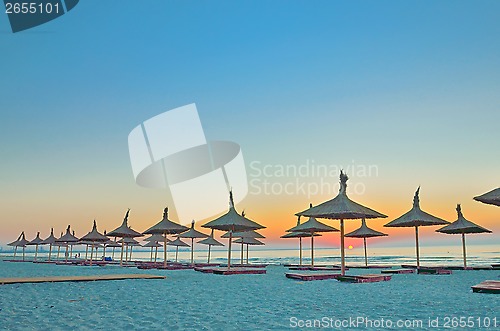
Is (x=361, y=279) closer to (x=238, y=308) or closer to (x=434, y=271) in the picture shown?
(x=434, y=271)

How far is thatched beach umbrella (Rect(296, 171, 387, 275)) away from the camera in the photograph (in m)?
13.4

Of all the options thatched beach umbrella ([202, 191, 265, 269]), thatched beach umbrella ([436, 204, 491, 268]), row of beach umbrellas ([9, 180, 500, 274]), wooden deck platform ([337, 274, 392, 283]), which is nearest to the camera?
wooden deck platform ([337, 274, 392, 283])

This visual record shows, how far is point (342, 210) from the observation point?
13312 millimetres

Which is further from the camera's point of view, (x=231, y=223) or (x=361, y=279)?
(x=231, y=223)

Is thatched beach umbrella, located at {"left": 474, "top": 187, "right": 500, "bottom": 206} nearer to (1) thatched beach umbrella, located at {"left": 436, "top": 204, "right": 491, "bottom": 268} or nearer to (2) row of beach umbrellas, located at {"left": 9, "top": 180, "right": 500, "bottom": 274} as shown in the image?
(2) row of beach umbrellas, located at {"left": 9, "top": 180, "right": 500, "bottom": 274}

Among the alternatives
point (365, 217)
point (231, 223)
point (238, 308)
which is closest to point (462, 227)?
point (365, 217)

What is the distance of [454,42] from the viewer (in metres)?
15.7

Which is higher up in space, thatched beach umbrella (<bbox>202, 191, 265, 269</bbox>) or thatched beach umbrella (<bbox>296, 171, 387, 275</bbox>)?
thatched beach umbrella (<bbox>296, 171, 387, 275</bbox>)

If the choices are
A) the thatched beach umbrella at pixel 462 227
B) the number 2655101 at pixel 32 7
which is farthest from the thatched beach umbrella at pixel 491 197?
the number 2655101 at pixel 32 7

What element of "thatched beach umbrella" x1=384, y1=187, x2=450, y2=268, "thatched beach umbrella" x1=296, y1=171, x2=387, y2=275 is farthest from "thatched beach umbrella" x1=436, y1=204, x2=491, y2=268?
"thatched beach umbrella" x1=296, y1=171, x2=387, y2=275

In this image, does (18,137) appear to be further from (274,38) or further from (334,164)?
(334,164)

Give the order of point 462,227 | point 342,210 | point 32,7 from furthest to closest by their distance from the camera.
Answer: point 462,227 < point 342,210 < point 32,7

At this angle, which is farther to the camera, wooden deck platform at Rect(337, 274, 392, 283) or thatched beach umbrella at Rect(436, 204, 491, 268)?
thatched beach umbrella at Rect(436, 204, 491, 268)

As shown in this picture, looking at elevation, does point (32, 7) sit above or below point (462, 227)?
above
